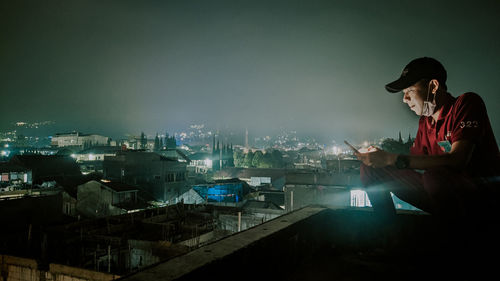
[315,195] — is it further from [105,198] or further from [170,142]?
[170,142]

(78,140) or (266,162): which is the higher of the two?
(78,140)

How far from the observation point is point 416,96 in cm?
263

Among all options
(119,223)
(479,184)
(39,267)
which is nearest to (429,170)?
(479,184)

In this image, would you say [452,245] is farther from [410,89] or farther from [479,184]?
[410,89]

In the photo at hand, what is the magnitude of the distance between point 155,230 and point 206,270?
1626 centimetres

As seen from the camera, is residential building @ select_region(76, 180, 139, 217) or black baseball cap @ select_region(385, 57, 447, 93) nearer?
black baseball cap @ select_region(385, 57, 447, 93)

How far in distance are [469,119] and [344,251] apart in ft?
7.20

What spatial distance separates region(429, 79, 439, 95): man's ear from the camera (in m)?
2.53

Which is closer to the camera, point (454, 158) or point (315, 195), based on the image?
point (454, 158)

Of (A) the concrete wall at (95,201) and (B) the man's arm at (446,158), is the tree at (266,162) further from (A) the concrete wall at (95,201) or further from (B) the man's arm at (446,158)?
(B) the man's arm at (446,158)

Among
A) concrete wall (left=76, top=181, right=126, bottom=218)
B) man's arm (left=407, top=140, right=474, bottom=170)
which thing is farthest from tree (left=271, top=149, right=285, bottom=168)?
man's arm (left=407, top=140, right=474, bottom=170)

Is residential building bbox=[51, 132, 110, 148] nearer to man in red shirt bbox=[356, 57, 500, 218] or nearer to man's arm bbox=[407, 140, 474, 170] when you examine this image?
man in red shirt bbox=[356, 57, 500, 218]

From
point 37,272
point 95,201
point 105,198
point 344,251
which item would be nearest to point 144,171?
point 95,201

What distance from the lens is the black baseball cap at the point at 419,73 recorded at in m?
2.52
